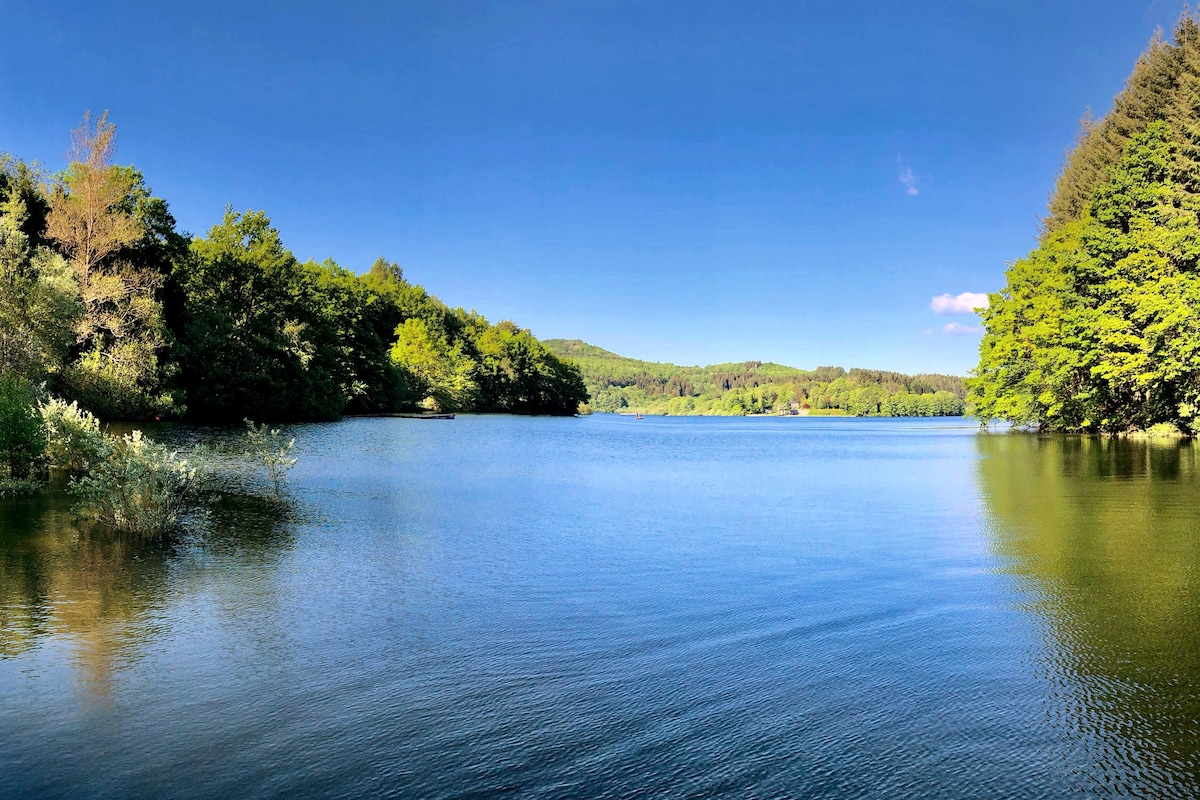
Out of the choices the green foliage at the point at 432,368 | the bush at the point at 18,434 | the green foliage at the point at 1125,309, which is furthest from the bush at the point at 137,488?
the green foliage at the point at 432,368

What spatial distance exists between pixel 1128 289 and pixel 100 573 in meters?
42.4

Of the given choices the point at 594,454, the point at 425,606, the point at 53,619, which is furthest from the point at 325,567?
the point at 594,454

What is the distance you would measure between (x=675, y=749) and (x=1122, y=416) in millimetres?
46701

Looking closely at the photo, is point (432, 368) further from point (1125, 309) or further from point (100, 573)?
point (100, 573)

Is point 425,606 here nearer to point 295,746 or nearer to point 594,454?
point 295,746

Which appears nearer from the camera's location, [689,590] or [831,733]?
[831,733]

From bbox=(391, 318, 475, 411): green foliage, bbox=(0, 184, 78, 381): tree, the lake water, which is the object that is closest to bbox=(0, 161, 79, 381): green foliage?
bbox=(0, 184, 78, 381): tree

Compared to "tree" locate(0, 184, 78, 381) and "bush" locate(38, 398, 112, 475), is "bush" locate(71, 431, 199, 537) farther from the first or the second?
"tree" locate(0, 184, 78, 381)

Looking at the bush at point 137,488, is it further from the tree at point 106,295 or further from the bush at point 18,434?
the tree at point 106,295

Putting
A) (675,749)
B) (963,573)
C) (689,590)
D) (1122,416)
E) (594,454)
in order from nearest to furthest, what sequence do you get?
1. (675,749)
2. (689,590)
3. (963,573)
4. (594,454)
5. (1122,416)

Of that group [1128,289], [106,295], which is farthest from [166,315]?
[1128,289]

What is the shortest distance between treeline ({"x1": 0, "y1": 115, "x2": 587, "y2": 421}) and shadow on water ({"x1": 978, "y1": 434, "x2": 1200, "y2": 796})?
26001 millimetres

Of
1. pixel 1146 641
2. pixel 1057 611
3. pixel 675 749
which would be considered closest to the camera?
pixel 675 749

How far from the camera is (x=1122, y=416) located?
134ft
